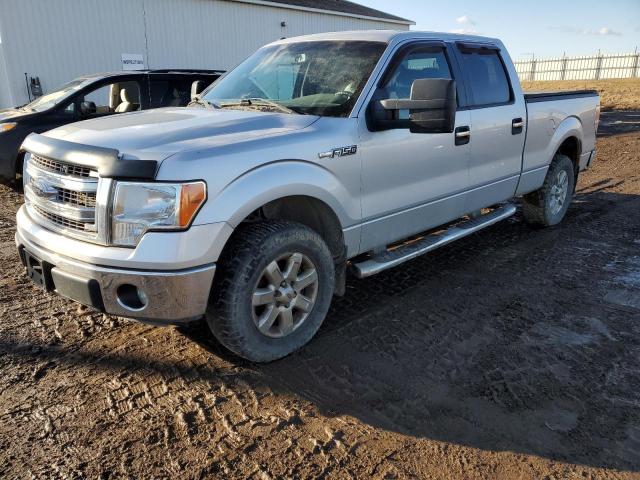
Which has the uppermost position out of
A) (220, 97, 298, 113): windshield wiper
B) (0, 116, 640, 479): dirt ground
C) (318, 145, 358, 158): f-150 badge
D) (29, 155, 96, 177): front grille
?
(220, 97, 298, 113): windshield wiper

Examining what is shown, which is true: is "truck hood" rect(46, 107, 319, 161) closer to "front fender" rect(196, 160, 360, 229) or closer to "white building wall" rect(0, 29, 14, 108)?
"front fender" rect(196, 160, 360, 229)

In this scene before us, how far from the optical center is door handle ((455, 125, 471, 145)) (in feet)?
14.1

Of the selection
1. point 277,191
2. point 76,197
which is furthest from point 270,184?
point 76,197

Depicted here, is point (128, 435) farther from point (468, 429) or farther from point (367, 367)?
point (468, 429)

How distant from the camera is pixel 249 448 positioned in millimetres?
2498

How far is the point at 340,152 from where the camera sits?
3.35m

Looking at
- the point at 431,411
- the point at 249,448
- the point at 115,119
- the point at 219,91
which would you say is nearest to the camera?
the point at 249,448

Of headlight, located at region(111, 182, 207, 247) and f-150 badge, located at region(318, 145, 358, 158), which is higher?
f-150 badge, located at region(318, 145, 358, 158)

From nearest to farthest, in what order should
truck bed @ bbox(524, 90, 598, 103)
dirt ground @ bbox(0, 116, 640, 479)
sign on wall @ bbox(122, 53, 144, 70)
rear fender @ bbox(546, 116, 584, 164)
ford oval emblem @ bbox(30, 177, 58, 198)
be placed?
dirt ground @ bbox(0, 116, 640, 479)
ford oval emblem @ bbox(30, 177, 58, 198)
truck bed @ bbox(524, 90, 598, 103)
rear fender @ bbox(546, 116, 584, 164)
sign on wall @ bbox(122, 53, 144, 70)

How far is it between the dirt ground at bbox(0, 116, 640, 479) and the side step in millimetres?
392

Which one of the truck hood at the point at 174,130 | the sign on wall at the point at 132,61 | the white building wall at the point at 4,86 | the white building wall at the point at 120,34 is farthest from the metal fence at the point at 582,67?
the truck hood at the point at 174,130

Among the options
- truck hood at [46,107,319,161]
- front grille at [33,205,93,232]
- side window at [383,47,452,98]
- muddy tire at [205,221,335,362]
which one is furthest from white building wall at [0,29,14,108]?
muddy tire at [205,221,335,362]

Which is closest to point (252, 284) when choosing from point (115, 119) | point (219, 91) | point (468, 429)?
point (468, 429)

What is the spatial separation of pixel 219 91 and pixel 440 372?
9.31 feet
